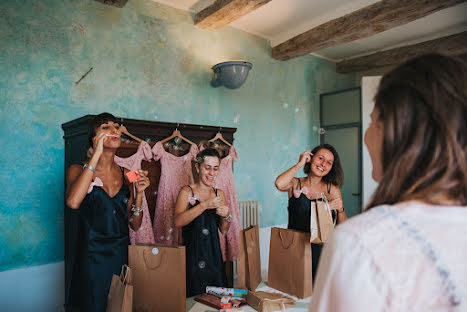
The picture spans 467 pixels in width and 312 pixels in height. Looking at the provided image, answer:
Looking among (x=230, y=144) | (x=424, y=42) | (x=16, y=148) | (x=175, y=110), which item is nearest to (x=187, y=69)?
(x=175, y=110)

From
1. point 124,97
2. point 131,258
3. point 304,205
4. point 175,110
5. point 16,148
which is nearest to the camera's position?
point 131,258

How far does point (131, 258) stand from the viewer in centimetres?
158

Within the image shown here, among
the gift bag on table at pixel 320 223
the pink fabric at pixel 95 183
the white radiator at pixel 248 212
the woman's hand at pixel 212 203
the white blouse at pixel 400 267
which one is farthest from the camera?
the white radiator at pixel 248 212

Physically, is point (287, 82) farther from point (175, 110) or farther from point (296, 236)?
point (296, 236)

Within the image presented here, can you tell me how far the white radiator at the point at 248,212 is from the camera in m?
3.93

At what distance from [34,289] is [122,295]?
5.69 ft

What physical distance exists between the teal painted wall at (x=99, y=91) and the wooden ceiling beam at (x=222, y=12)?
6.3 inches

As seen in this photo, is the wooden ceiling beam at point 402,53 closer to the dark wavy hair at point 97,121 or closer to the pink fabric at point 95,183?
the dark wavy hair at point 97,121

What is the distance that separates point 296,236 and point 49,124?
2169 millimetres

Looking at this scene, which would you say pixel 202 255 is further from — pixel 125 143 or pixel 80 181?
pixel 125 143

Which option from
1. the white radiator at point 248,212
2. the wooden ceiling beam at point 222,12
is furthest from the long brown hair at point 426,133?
the white radiator at point 248,212

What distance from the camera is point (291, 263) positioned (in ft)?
5.77

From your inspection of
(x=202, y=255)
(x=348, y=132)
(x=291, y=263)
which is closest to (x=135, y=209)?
(x=202, y=255)

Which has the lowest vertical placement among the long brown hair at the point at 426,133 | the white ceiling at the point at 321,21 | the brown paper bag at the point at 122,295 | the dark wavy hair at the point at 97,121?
the brown paper bag at the point at 122,295
